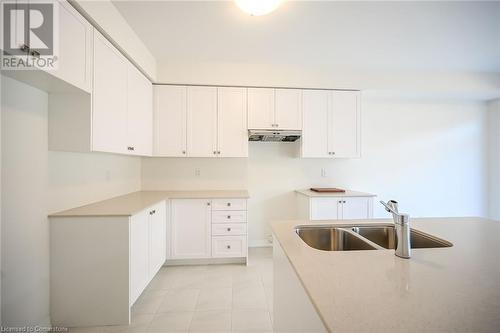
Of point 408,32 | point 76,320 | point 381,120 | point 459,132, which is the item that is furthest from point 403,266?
point 459,132

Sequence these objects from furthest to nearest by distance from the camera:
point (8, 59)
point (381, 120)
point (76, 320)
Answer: point (381, 120) < point (76, 320) < point (8, 59)

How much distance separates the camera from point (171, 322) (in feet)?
5.78

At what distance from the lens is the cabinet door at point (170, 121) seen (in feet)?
9.53

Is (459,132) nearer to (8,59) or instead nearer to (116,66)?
(116,66)

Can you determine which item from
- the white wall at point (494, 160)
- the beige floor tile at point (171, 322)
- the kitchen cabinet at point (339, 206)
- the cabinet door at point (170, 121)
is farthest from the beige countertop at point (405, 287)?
the white wall at point (494, 160)

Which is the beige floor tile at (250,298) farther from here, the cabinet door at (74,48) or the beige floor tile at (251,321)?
the cabinet door at (74,48)

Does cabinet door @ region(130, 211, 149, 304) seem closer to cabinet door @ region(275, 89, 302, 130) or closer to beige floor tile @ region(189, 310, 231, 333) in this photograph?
beige floor tile @ region(189, 310, 231, 333)

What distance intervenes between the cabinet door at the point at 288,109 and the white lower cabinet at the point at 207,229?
1.24 meters

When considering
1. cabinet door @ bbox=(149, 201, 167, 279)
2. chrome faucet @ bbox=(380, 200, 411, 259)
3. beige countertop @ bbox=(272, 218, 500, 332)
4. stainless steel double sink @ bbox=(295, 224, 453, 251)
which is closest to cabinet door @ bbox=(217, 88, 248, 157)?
cabinet door @ bbox=(149, 201, 167, 279)

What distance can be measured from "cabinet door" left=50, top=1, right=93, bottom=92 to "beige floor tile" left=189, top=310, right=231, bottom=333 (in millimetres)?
2020

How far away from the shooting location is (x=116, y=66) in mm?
2016

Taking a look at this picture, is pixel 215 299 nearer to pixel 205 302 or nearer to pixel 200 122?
pixel 205 302

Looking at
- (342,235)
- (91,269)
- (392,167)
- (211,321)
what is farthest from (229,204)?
(392,167)

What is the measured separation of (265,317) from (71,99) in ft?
7.75
